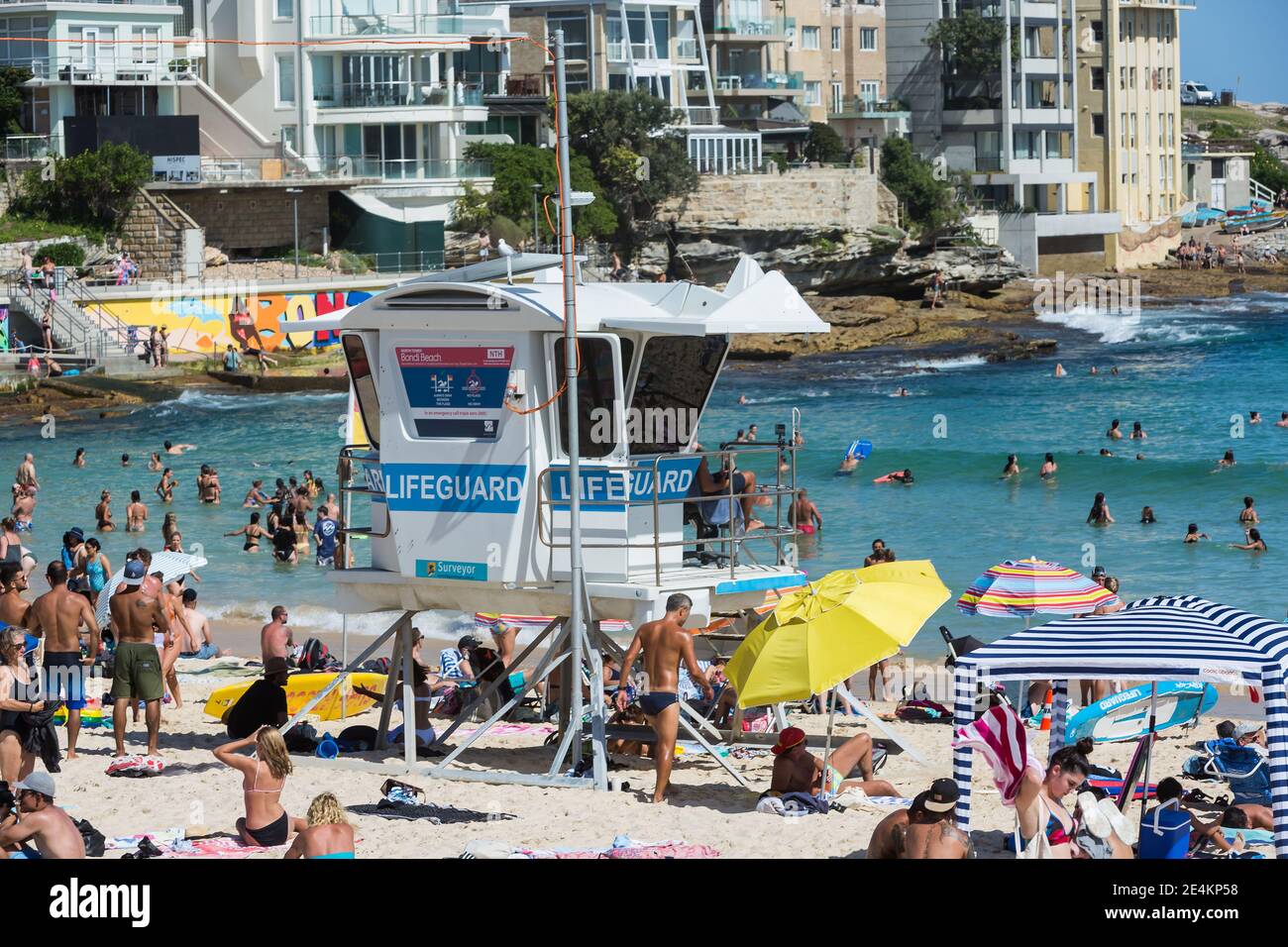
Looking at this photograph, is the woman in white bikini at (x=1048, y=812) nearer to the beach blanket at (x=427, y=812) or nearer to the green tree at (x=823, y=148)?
the beach blanket at (x=427, y=812)

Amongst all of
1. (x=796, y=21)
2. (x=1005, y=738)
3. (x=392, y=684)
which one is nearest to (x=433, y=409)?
(x=392, y=684)

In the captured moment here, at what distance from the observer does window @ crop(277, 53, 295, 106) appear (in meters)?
64.3

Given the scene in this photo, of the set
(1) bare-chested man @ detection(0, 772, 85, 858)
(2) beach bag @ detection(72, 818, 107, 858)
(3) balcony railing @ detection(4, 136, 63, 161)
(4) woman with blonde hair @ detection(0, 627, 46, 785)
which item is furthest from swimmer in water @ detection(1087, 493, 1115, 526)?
(3) balcony railing @ detection(4, 136, 63, 161)

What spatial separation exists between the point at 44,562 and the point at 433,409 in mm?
16846

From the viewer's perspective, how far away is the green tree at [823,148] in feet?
267

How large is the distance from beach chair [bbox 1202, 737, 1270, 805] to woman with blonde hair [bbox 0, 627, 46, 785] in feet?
26.2

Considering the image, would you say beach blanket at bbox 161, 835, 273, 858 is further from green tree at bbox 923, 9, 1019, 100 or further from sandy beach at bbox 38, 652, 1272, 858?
green tree at bbox 923, 9, 1019, 100

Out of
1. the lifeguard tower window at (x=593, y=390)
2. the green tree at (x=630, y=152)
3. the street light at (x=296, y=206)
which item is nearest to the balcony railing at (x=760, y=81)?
the green tree at (x=630, y=152)

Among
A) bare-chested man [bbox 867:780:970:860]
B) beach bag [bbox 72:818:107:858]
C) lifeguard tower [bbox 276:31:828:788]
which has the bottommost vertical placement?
beach bag [bbox 72:818:107:858]

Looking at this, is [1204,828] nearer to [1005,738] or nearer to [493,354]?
[1005,738]

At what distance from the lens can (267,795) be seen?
1191 cm

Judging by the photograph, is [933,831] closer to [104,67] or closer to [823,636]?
[823,636]

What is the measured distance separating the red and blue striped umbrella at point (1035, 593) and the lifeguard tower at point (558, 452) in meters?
3.25

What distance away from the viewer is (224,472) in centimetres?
4066
